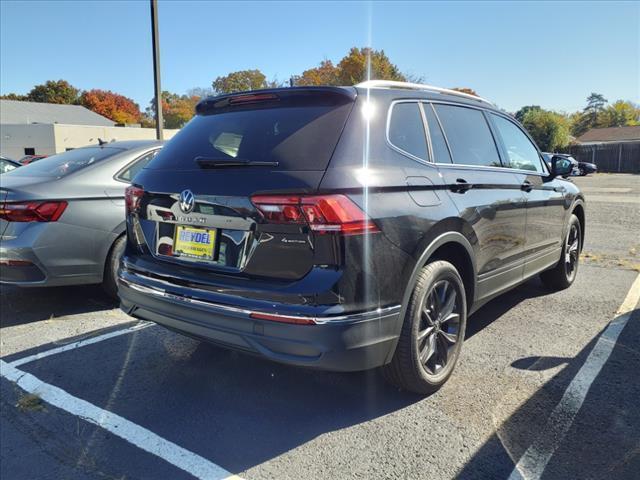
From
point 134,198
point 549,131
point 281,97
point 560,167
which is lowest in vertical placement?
point 134,198

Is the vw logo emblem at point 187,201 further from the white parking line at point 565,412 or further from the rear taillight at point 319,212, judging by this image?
the white parking line at point 565,412

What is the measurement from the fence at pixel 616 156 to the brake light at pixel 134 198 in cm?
3994

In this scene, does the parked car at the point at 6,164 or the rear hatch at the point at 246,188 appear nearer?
the rear hatch at the point at 246,188

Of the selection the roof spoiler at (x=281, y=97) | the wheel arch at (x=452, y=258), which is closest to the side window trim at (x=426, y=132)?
the wheel arch at (x=452, y=258)

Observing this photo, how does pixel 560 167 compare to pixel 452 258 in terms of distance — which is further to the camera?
pixel 560 167

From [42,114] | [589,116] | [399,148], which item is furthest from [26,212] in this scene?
[589,116]

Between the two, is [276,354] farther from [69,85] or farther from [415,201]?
[69,85]

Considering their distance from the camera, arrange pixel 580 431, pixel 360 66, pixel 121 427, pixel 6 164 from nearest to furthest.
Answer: pixel 580 431 < pixel 121 427 < pixel 6 164 < pixel 360 66

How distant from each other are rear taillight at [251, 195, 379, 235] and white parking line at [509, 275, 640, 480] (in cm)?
138

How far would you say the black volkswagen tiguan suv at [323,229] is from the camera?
2484 mm

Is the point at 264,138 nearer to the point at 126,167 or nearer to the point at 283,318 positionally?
the point at 283,318

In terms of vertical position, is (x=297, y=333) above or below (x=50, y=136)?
below

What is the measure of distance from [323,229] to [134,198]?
151 cm

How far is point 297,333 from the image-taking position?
244 cm
